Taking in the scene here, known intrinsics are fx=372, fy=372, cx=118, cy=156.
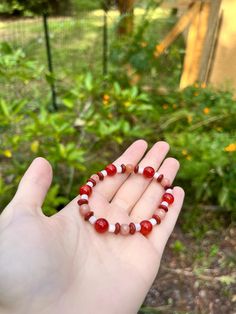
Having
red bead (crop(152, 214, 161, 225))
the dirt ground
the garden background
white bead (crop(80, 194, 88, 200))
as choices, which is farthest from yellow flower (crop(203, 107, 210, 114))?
white bead (crop(80, 194, 88, 200))

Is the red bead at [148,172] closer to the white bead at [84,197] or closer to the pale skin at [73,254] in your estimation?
the pale skin at [73,254]

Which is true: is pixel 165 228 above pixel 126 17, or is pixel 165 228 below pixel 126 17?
below

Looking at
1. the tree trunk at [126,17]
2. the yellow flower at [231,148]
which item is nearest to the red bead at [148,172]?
the yellow flower at [231,148]

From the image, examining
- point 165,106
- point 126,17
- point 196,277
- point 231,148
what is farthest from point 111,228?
point 126,17

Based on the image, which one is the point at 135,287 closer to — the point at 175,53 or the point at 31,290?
the point at 31,290

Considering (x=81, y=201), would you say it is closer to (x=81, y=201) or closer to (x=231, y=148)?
(x=81, y=201)

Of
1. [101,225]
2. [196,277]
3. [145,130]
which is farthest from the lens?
[145,130]

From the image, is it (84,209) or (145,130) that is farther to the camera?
(145,130)

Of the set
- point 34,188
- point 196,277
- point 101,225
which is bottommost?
point 196,277
